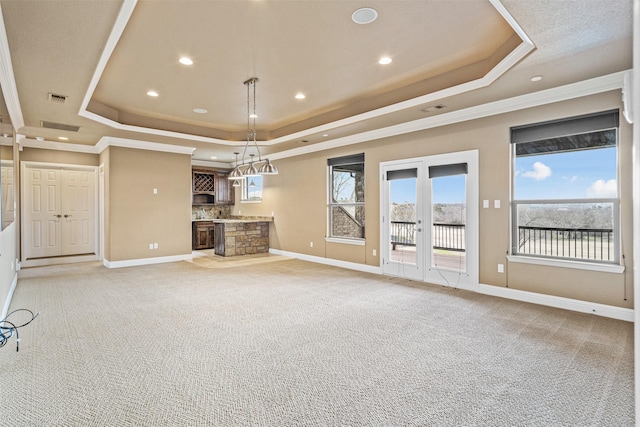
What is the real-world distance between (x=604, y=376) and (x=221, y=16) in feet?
13.8

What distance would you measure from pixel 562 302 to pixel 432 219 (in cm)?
198

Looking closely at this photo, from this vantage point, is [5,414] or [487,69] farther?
[487,69]

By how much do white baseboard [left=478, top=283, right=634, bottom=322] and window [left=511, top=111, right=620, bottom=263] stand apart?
510 millimetres

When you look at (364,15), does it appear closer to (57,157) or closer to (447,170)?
(447,170)

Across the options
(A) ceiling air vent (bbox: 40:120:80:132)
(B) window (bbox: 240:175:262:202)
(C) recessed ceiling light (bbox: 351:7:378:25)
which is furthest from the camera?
(B) window (bbox: 240:175:262:202)

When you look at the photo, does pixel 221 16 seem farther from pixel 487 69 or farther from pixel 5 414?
pixel 5 414

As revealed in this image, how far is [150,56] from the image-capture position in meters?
3.65

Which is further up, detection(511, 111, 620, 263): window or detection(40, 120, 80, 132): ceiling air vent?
detection(40, 120, 80, 132): ceiling air vent

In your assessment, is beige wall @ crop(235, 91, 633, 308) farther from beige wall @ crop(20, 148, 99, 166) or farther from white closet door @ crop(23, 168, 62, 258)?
white closet door @ crop(23, 168, 62, 258)

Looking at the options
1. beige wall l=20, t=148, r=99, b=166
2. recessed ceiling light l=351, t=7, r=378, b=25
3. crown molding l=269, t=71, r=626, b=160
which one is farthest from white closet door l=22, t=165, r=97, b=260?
recessed ceiling light l=351, t=7, r=378, b=25

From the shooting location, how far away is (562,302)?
3.97 m

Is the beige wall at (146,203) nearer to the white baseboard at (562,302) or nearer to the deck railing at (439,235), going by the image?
the deck railing at (439,235)

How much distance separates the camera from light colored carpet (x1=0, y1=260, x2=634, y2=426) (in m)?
1.97

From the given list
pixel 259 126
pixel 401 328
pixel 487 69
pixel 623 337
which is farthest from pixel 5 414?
pixel 259 126
